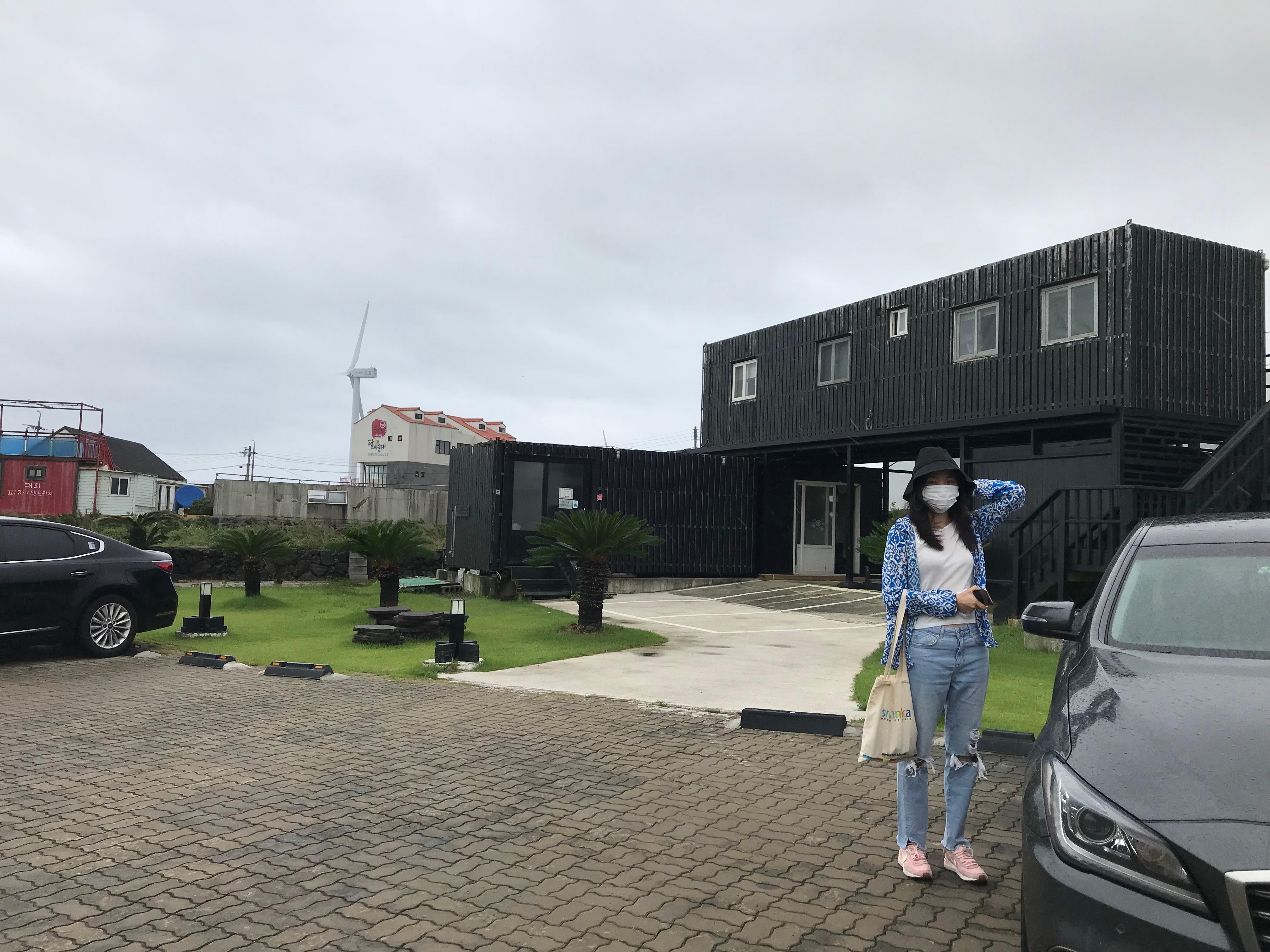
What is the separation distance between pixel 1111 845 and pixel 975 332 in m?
16.4

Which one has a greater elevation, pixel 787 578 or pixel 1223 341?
pixel 1223 341

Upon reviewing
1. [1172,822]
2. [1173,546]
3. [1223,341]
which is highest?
[1223,341]

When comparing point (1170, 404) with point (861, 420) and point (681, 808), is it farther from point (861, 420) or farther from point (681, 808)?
point (681, 808)

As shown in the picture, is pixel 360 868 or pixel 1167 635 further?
pixel 360 868

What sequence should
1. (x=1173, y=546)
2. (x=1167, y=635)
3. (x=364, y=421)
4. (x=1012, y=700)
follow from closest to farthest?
(x=1167, y=635) < (x=1173, y=546) < (x=1012, y=700) < (x=364, y=421)

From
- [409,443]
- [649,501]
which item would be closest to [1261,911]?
[649,501]

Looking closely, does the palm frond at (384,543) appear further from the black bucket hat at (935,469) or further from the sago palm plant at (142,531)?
the black bucket hat at (935,469)

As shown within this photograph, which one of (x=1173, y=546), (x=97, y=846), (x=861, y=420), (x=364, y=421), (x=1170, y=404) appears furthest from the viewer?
(x=364, y=421)

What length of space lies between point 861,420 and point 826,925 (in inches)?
672

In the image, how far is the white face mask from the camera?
13.4 ft

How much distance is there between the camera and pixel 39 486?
34.6 m

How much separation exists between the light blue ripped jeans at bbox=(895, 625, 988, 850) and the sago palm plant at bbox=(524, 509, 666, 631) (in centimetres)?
866

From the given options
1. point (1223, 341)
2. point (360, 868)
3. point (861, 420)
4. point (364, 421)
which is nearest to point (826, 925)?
point (360, 868)

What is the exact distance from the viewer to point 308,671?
30.9 ft
